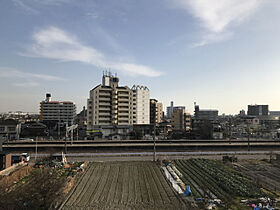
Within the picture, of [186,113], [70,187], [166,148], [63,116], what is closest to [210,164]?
[166,148]

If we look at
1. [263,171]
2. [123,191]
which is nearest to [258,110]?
[263,171]

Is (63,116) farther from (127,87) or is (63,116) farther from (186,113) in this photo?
(186,113)

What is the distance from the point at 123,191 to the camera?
Answer: 1267 centimetres

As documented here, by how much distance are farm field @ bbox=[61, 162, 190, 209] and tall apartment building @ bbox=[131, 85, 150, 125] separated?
113ft

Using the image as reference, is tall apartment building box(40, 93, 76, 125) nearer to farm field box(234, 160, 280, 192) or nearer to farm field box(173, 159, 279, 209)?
farm field box(173, 159, 279, 209)

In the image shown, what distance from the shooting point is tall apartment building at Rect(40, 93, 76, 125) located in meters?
72.9

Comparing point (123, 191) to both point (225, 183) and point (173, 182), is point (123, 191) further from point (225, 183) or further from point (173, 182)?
point (225, 183)

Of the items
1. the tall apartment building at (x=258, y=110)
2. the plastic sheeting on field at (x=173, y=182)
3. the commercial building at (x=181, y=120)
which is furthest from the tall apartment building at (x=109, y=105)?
the tall apartment building at (x=258, y=110)

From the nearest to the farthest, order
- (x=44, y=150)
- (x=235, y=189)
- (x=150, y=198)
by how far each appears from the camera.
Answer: (x=150, y=198) < (x=235, y=189) < (x=44, y=150)

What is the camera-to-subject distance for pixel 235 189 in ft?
41.7

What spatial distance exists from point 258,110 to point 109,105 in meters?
136

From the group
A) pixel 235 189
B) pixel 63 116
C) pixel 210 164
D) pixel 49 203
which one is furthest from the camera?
pixel 63 116

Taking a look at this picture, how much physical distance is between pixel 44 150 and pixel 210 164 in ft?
73.8

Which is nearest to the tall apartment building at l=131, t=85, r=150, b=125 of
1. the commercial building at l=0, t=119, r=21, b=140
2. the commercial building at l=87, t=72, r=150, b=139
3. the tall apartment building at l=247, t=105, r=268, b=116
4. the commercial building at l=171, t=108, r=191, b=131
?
the commercial building at l=87, t=72, r=150, b=139
